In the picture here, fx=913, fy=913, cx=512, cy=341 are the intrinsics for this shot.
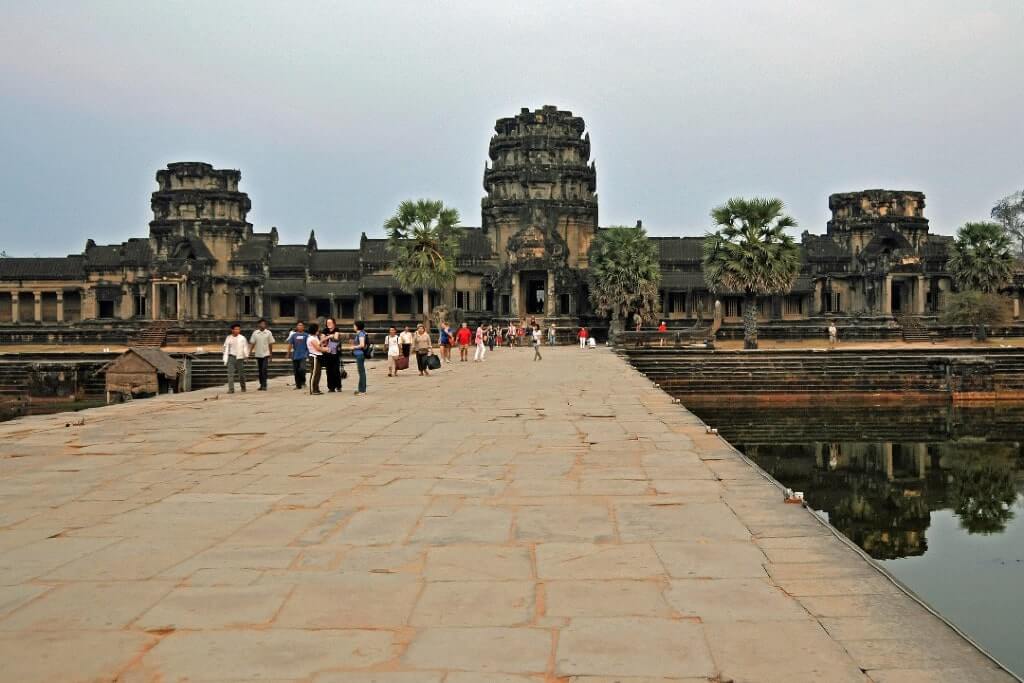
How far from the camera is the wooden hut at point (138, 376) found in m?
27.1

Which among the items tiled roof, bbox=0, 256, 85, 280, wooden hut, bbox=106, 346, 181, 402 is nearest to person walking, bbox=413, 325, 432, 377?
wooden hut, bbox=106, 346, 181, 402

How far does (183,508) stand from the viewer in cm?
729

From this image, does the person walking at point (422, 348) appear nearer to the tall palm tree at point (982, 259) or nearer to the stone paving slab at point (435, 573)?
the stone paving slab at point (435, 573)

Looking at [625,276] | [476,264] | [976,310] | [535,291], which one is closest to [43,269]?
[476,264]

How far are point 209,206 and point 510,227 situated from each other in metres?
20.9

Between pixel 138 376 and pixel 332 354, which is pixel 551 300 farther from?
pixel 332 354

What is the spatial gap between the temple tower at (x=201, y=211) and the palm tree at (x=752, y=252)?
3399 centimetres

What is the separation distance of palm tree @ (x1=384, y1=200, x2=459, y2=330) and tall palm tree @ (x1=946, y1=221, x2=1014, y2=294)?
95.3ft

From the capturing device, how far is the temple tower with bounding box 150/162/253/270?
201 ft

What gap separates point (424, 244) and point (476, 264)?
10651 millimetres

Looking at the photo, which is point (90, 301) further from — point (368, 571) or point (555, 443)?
point (368, 571)

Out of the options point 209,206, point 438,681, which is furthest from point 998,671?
point 209,206

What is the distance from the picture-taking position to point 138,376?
89.2 ft

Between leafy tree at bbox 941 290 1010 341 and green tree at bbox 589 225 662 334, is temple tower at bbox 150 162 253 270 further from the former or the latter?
leafy tree at bbox 941 290 1010 341
